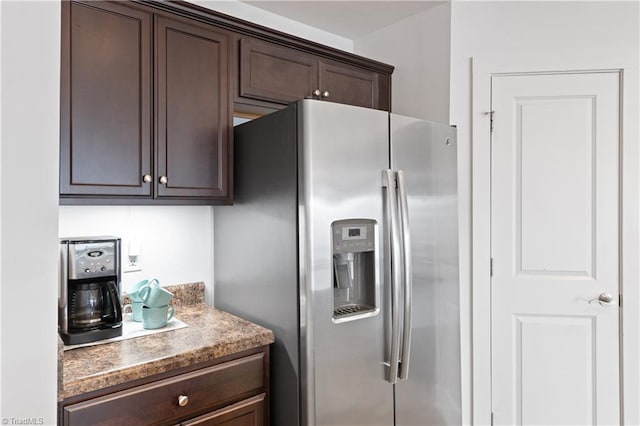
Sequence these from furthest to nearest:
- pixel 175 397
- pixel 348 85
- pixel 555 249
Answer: pixel 348 85 < pixel 555 249 < pixel 175 397

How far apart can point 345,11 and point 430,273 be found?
1.57 m

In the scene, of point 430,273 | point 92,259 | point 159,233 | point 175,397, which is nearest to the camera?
point 175,397

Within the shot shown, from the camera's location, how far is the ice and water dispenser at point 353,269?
1559 mm

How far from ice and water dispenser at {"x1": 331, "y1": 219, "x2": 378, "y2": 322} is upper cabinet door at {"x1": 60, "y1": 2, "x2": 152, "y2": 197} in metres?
0.79

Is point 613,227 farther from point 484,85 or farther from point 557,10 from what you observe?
point 557,10

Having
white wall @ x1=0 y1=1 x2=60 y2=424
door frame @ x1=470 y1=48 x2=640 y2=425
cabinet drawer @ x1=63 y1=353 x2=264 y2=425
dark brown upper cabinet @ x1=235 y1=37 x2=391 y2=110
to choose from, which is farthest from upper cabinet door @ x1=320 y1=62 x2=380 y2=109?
white wall @ x1=0 y1=1 x2=60 y2=424

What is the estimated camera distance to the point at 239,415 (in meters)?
1.52

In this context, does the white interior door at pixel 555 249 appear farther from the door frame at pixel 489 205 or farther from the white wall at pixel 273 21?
the white wall at pixel 273 21

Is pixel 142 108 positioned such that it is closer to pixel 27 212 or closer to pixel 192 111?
pixel 192 111

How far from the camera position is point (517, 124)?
2166 millimetres

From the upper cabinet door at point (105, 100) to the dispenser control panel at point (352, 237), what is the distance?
77 cm

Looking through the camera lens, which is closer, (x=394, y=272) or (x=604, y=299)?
(x=394, y=272)

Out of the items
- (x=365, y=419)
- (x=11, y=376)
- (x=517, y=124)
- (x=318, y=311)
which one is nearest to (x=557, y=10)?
(x=517, y=124)

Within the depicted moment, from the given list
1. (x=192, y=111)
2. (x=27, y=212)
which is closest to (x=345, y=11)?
(x=192, y=111)
